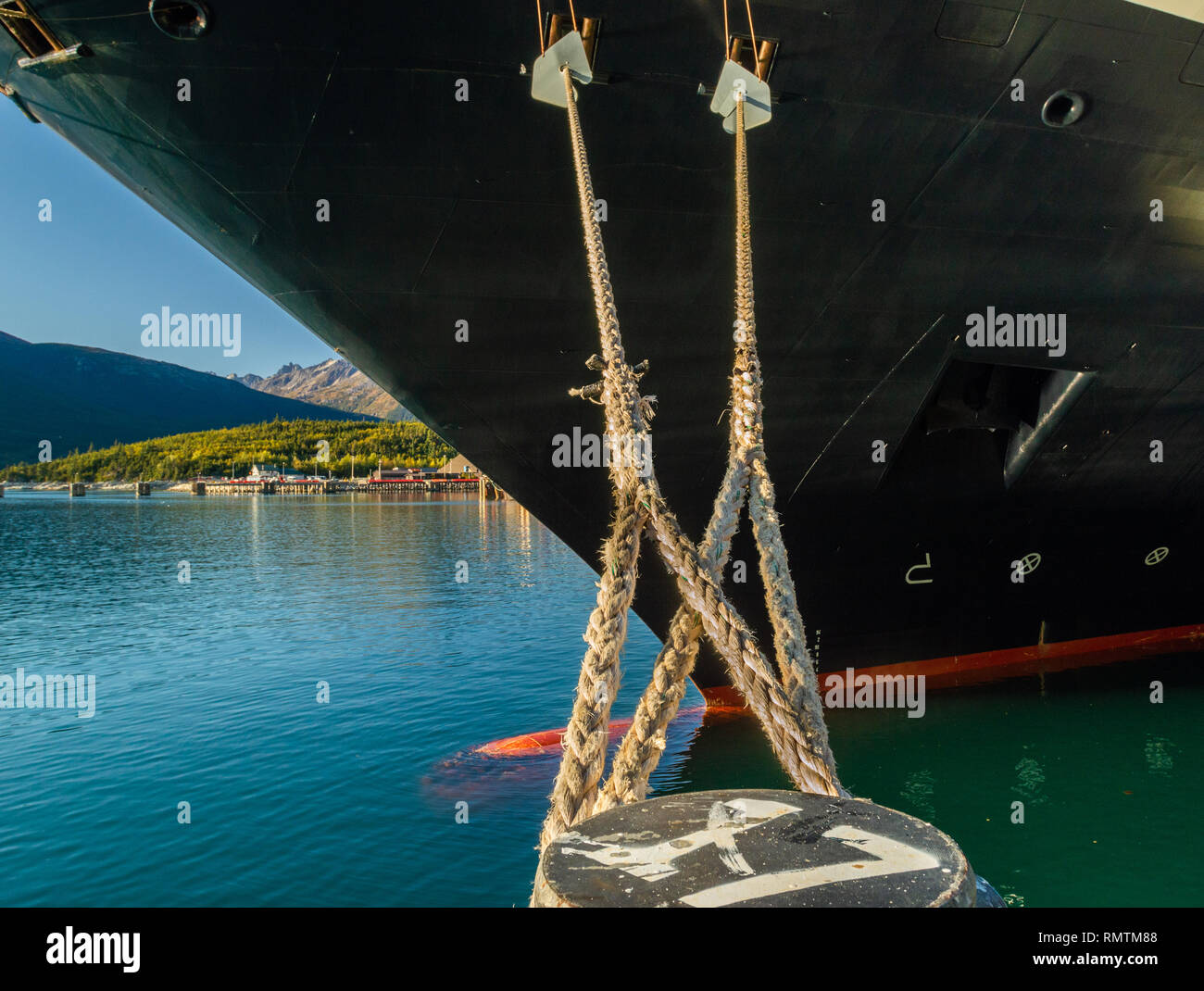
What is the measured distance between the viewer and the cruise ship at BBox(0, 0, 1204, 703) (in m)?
5.04

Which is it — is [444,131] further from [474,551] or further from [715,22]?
[474,551]

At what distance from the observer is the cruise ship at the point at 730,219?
16.5 ft

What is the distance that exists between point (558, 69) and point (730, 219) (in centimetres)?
165

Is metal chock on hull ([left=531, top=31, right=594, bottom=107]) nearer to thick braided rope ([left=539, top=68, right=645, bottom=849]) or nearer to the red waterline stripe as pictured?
thick braided rope ([left=539, top=68, right=645, bottom=849])

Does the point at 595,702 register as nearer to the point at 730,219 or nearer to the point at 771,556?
the point at 771,556

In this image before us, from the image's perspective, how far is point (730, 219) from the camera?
5996 mm

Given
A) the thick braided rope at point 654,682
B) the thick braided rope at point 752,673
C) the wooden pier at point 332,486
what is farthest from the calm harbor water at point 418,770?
the wooden pier at point 332,486

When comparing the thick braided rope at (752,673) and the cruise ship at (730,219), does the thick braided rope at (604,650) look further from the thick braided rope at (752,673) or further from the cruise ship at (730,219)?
the cruise ship at (730,219)

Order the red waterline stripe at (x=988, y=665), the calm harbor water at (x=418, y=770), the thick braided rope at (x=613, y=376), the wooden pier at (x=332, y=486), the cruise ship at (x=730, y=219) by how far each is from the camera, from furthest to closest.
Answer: the wooden pier at (x=332, y=486) → the red waterline stripe at (x=988, y=665) → the calm harbor water at (x=418, y=770) → the cruise ship at (x=730, y=219) → the thick braided rope at (x=613, y=376)

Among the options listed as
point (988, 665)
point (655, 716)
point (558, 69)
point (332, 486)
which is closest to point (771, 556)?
point (655, 716)

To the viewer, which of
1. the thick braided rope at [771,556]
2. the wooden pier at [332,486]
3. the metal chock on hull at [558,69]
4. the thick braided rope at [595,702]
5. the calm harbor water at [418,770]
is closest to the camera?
the thick braided rope at [595,702]

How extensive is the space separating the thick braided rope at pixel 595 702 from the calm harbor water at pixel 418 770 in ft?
11.9

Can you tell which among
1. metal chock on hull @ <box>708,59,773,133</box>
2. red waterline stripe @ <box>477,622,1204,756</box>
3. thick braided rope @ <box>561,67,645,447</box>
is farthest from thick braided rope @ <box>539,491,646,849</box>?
red waterline stripe @ <box>477,622,1204,756</box>
